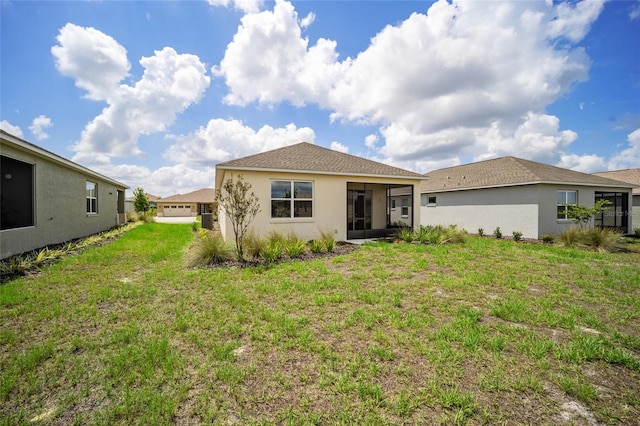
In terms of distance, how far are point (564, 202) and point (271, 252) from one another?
1730cm

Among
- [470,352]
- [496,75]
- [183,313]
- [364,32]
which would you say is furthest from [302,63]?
[470,352]

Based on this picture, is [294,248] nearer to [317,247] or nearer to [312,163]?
[317,247]

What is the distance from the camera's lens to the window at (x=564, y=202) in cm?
1464

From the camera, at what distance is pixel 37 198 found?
922 cm

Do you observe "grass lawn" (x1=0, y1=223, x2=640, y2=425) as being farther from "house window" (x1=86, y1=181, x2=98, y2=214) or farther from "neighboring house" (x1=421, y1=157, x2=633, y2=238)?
"house window" (x1=86, y1=181, x2=98, y2=214)

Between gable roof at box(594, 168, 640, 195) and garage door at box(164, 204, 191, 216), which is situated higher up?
gable roof at box(594, 168, 640, 195)

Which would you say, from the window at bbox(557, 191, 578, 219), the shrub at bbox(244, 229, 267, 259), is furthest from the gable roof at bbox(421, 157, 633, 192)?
the shrub at bbox(244, 229, 267, 259)

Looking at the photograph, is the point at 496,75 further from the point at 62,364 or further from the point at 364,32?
the point at 62,364

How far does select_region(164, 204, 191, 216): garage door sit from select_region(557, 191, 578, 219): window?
165 feet

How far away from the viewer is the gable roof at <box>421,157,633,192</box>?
14312 millimetres

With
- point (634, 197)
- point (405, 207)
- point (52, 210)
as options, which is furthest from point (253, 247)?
point (634, 197)

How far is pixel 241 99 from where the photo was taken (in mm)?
13172

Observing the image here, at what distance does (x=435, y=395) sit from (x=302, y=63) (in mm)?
12932

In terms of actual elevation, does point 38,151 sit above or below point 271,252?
above
